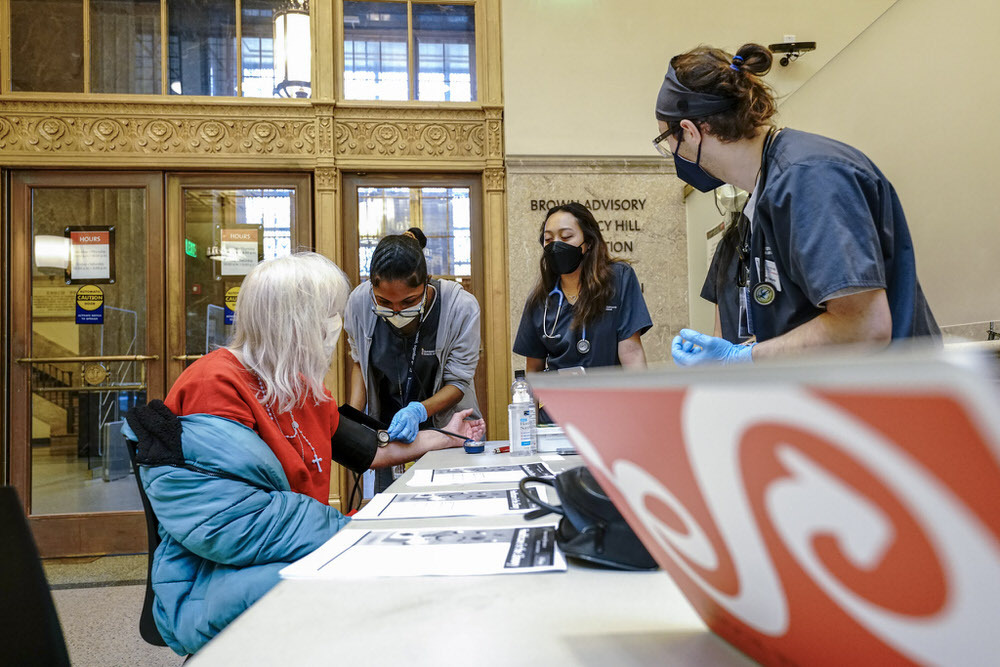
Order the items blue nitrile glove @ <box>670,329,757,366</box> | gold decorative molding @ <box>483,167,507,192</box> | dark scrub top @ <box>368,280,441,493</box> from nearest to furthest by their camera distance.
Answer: blue nitrile glove @ <box>670,329,757,366</box> < dark scrub top @ <box>368,280,441,493</box> < gold decorative molding @ <box>483,167,507,192</box>

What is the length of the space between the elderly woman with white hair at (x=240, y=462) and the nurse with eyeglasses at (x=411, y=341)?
3.23 ft

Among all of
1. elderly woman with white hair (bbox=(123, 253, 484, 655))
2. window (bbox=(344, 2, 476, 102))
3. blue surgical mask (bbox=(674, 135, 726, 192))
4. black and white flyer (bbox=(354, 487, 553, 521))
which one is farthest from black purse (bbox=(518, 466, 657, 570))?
window (bbox=(344, 2, 476, 102))

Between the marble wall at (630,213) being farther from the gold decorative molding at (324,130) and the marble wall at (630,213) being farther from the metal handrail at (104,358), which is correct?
the metal handrail at (104,358)

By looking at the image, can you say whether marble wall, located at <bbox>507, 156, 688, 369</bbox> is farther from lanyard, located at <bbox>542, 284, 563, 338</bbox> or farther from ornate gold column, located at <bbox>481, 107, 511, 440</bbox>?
lanyard, located at <bbox>542, 284, 563, 338</bbox>

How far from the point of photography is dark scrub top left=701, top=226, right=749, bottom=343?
2.07 m

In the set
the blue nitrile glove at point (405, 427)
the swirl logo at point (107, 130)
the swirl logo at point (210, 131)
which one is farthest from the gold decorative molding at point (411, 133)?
the blue nitrile glove at point (405, 427)

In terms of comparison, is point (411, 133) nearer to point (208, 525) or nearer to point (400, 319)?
point (400, 319)

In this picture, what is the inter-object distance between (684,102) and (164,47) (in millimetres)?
3939

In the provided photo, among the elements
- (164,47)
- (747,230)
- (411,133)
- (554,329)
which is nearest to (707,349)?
(747,230)

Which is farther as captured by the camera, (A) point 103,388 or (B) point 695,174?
(A) point 103,388

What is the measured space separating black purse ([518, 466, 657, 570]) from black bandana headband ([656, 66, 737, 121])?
1.01 metres

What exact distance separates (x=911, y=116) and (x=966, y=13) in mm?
351

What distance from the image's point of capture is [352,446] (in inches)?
64.2

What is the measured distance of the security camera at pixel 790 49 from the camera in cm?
405
